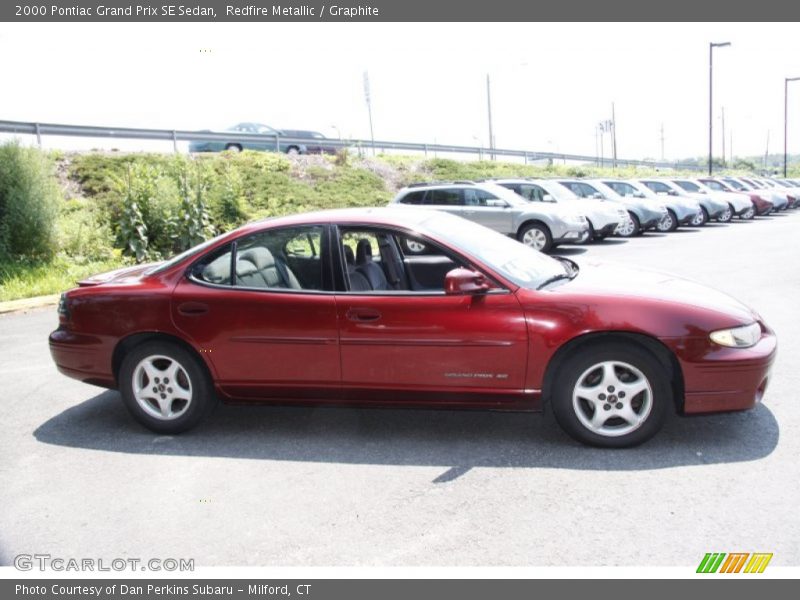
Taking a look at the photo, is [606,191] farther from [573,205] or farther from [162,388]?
[162,388]

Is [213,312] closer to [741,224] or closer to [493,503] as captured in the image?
[493,503]

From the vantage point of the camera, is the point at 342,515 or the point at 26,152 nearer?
the point at 342,515

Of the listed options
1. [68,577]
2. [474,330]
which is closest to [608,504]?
[474,330]

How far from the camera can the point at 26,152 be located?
13.4m

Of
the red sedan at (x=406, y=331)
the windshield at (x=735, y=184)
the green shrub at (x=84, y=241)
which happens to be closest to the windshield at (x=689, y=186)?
the windshield at (x=735, y=184)

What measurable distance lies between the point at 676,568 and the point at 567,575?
478 millimetres

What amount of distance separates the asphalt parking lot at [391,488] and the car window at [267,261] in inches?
41.9

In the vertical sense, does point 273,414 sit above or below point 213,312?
below

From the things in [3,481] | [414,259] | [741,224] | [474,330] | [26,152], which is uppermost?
[26,152]

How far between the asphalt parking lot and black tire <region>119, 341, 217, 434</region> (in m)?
0.13

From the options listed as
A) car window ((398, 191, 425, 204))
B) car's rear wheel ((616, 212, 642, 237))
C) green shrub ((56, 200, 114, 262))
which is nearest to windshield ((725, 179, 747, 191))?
car's rear wheel ((616, 212, 642, 237))

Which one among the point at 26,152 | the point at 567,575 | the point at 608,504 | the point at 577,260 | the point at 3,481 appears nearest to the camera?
the point at 567,575

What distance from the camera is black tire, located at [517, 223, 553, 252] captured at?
16.6 m

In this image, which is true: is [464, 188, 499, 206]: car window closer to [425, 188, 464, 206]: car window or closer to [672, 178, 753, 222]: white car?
[425, 188, 464, 206]: car window
